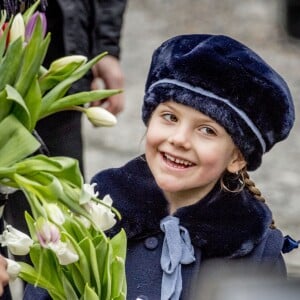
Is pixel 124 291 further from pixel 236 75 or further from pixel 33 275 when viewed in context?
pixel 236 75

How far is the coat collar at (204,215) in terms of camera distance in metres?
3.42

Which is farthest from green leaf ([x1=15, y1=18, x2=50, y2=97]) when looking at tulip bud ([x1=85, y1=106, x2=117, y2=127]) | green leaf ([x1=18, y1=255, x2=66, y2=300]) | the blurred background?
the blurred background

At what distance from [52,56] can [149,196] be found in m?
1.25

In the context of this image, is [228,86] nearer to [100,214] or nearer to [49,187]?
[100,214]

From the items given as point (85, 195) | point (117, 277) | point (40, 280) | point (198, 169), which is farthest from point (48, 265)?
point (198, 169)

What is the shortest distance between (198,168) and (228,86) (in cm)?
22

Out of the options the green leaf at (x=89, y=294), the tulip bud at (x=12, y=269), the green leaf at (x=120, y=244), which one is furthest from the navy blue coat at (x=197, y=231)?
the tulip bud at (x=12, y=269)

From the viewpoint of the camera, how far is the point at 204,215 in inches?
135

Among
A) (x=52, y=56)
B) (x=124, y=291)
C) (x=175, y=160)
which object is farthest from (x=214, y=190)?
(x=52, y=56)

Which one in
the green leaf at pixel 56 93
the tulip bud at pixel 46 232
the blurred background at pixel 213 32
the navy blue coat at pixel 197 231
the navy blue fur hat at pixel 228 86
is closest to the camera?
the tulip bud at pixel 46 232

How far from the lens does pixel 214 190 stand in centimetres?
345

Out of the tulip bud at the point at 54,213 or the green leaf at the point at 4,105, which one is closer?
the tulip bud at the point at 54,213

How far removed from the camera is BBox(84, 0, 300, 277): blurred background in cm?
693

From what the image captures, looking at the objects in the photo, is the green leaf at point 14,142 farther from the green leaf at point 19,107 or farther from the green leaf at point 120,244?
the green leaf at point 120,244
